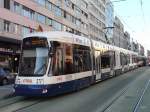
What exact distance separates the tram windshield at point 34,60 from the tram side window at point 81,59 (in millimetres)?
2978

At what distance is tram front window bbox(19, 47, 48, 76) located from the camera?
48.9 ft

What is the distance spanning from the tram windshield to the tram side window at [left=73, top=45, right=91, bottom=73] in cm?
298

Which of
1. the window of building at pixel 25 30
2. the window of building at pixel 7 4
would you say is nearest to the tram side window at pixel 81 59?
the window of building at pixel 7 4

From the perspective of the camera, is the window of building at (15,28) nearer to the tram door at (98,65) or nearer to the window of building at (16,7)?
the window of building at (16,7)

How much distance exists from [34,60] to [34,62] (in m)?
0.09

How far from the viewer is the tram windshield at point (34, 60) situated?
14.9 m

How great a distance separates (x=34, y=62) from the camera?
15.0 meters

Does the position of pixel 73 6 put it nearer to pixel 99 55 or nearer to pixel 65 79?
pixel 99 55

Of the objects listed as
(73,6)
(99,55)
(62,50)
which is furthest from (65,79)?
(73,6)

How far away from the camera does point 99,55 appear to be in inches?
969

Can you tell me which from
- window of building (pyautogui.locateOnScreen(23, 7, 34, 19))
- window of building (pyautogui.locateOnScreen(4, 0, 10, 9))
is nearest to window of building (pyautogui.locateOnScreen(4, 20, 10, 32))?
window of building (pyautogui.locateOnScreen(4, 0, 10, 9))

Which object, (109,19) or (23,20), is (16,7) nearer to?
(23,20)

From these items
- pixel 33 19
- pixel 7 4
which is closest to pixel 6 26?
pixel 7 4

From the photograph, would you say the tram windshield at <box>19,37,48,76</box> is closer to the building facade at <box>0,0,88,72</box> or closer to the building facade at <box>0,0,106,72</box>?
the building facade at <box>0,0,106,72</box>
